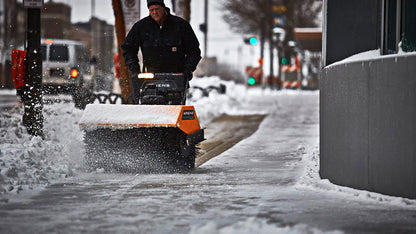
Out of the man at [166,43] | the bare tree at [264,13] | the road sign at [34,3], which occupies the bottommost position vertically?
the man at [166,43]

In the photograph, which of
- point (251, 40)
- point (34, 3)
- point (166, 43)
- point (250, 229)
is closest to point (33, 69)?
point (34, 3)

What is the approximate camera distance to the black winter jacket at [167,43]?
9203mm

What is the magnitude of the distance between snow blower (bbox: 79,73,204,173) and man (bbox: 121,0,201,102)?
1.01 ft

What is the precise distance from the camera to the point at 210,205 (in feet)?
21.2

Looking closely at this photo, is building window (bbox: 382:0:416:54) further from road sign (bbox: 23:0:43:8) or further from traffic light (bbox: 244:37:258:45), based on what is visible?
traffic light (bbox: 244:37:258:45)

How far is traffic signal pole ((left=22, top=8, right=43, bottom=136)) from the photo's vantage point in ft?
37.4

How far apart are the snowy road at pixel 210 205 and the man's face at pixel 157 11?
1830 millimetres

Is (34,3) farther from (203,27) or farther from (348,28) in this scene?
(203,27)

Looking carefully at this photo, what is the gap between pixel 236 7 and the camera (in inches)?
2489

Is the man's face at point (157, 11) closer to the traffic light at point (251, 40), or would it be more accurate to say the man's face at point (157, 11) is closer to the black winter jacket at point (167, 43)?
the black winter jacket at point (167, 43)

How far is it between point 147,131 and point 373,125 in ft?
9.00

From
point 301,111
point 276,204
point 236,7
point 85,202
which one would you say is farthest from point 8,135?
point 236,7

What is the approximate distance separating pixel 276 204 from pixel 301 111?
16.8 metres

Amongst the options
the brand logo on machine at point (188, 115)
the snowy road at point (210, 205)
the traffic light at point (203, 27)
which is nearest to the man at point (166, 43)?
the brand logo on machine at point (188, 115)
